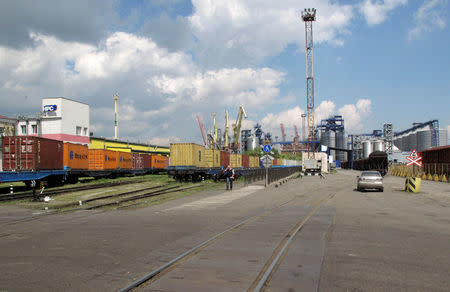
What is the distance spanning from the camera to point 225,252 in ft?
26.0

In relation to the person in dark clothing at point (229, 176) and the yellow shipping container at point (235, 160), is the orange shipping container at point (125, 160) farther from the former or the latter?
the person in dark clothing at point (229, 176)

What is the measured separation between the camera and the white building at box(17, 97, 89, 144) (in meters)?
66.4

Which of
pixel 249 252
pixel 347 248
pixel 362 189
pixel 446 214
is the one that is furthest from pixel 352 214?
pixel 362 189

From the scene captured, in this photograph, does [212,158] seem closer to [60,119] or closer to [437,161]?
[437,161]

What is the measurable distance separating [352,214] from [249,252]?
7911mm

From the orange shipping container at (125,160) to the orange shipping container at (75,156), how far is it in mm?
7909

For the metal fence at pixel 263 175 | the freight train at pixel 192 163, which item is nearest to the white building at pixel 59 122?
the freight train at pixel 192 163

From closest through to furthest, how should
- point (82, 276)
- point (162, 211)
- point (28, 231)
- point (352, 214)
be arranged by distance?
point (82, 276), point (28, 231), point (352, 214), point (162, 211)

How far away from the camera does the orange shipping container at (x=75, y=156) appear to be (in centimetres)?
3250

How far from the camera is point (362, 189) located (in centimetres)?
2852

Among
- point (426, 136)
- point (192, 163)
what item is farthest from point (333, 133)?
point (192, 163)

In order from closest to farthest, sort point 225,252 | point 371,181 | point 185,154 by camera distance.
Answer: point 225,252 < point 371,181 < point 185,154

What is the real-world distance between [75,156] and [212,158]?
14.8 meters

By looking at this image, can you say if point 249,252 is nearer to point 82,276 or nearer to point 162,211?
point 82,276
